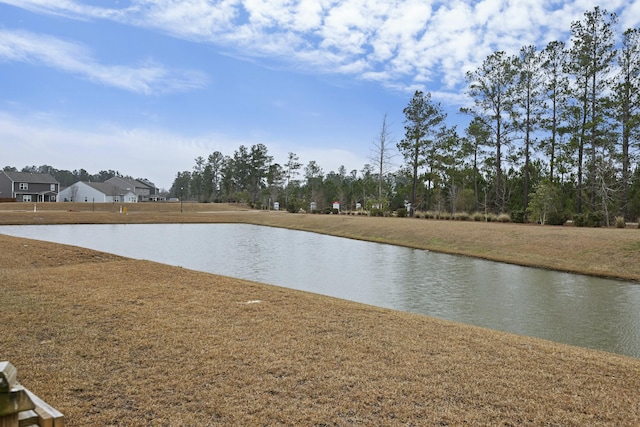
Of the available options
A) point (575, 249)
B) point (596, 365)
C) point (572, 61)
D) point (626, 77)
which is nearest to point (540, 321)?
point (596, 365)

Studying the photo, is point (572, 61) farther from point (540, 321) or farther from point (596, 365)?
point (596, 365)

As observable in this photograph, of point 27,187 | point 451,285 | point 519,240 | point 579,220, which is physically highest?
point 27,187

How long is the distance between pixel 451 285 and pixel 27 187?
6920 cm

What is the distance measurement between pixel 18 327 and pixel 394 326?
15.9 ft

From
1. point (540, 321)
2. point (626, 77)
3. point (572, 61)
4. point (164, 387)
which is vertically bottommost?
point (540, 321)

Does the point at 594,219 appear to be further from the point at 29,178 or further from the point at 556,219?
the point at 29,178

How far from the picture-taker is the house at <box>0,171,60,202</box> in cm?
6000

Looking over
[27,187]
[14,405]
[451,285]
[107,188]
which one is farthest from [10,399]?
[107,188]

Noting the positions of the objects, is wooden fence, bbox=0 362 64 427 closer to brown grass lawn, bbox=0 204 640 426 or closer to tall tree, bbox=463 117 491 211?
brown grass lawn, bbox=0 204 640 426

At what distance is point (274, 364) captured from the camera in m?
4.21

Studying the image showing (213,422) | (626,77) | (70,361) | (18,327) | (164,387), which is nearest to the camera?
(213,422)

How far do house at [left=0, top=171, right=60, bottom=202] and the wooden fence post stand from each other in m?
68.9

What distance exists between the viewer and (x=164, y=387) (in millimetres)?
3645

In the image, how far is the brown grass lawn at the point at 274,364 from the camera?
3.31 meters
